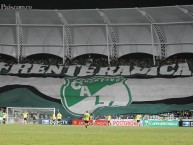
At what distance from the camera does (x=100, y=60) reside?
67.9 metres

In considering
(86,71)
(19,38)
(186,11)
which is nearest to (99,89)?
(86,71)

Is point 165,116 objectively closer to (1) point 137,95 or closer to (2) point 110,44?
(1) point 137,95

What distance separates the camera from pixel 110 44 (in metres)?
64.6

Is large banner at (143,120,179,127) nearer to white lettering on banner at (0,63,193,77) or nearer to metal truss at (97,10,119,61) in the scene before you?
white lettering on banner at (0,63,193,77)

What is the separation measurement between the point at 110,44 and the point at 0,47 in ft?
56.1

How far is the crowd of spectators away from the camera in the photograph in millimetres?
65875

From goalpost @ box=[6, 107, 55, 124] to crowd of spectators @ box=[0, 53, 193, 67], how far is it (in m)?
9.47

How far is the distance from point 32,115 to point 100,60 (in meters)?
15.2

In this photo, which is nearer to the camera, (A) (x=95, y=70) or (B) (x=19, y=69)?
(A) (x=95, y=70)

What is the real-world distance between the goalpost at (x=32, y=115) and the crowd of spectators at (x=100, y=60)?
9471 mm

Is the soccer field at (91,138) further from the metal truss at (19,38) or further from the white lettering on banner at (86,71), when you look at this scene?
the metal truss at (19,38)

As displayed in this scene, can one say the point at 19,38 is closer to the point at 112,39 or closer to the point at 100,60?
the point at 100,60

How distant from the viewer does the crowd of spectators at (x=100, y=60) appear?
6588 cm

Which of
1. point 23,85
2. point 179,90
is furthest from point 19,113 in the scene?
point 179,90
